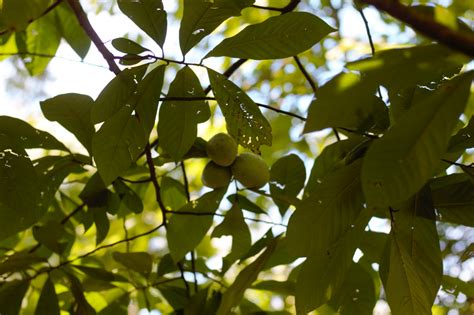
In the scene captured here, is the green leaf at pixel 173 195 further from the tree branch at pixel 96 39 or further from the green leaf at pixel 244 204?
the tree branch at pixel 96 39

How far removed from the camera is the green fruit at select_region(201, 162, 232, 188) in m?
1.32

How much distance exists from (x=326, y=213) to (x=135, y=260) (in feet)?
1.96

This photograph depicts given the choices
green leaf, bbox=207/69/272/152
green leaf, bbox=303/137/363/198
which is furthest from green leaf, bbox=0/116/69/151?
green leaf, bbox=303/137/363/198

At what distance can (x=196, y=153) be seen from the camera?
1334 millimetres

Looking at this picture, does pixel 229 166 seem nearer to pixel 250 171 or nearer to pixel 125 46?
pixel 250 171

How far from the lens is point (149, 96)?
3.55 ft

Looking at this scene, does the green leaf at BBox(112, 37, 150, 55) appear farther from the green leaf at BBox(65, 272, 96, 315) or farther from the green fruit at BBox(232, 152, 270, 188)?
the green leaf at BBox(65, 272, 96, 315)

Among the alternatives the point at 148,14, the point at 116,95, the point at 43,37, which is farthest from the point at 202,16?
the point at 43,37

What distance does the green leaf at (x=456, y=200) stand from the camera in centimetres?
103

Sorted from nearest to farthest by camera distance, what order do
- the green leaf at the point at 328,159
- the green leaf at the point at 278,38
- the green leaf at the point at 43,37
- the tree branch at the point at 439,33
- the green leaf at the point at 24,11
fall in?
the tree branch at the point at 439,33
the green leaf at the point at 24,11
the green leaf at the point at 278,38
the green leaf at the point at 328,159
the green leaf at the point at 43,37

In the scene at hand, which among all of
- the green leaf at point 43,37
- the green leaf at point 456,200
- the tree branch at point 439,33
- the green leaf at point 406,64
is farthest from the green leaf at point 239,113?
the green leaf at point 43,37

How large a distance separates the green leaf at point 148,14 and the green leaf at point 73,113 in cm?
21

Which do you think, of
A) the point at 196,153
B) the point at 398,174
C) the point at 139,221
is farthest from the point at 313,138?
the point at 398,174

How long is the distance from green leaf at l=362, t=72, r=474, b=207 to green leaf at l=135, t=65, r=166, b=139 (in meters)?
0.47
